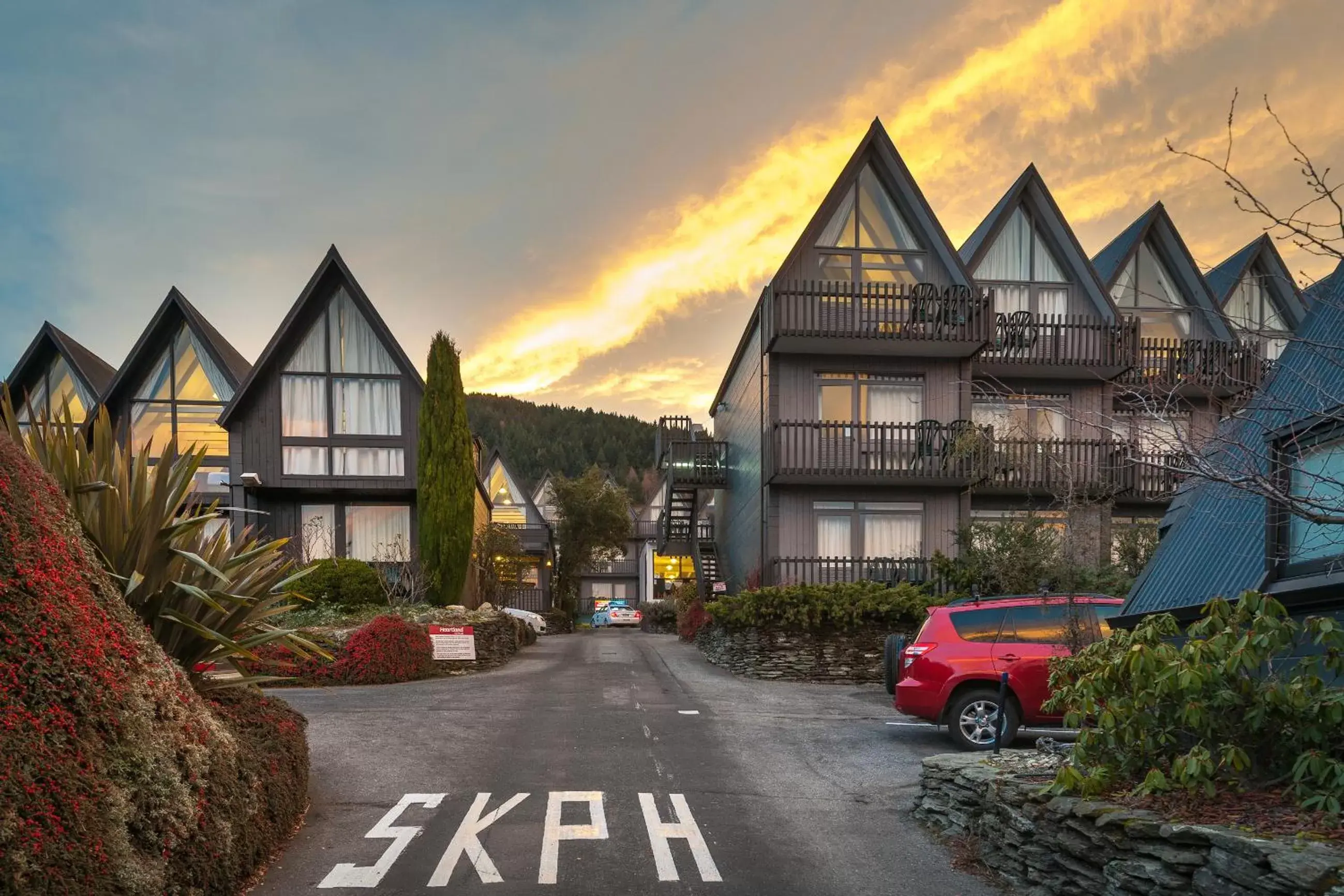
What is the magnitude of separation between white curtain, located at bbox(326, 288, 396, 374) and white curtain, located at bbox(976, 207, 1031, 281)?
17321 mm

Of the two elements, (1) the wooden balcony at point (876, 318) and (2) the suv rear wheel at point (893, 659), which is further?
(1) the wooden balcony at point (876, 318)

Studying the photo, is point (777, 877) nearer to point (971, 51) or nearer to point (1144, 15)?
point (1144, 15)

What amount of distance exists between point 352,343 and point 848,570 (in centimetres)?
1584

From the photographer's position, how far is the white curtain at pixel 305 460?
82.6 feet

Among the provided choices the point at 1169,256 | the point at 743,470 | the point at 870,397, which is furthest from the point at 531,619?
the point at 1169,256

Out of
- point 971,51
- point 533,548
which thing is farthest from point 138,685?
point 533,548

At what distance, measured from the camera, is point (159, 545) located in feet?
21.0

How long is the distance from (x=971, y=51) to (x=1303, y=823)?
10625 millimetres

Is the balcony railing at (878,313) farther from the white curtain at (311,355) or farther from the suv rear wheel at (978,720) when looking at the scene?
the white curtain at (311,355)

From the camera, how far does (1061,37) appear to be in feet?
27.7

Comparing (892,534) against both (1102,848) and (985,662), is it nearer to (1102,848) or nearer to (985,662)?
(985,662)

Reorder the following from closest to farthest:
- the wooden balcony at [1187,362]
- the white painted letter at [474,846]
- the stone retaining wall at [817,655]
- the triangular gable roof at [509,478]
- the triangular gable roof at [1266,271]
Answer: the white painted letter at [474,846]
the wooden balcony at [1187,362]
the stone retaining wall at [817,655]
the triangular gable roof at [1266,271]
the triangular gable roof at [509,478]

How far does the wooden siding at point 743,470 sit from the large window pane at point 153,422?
686 inches

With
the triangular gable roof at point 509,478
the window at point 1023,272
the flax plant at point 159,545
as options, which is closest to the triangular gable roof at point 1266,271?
the window at point 1023,272
